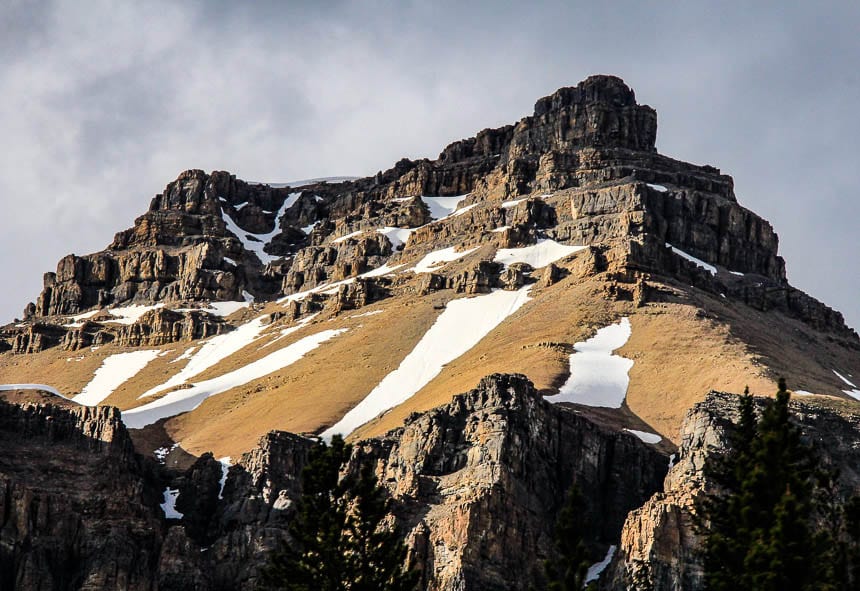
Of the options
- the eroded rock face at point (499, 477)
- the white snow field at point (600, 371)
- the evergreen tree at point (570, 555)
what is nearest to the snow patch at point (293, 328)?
the white snow field at point (600, 371)

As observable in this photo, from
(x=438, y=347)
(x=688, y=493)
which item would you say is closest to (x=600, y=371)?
(x=438, y=347)

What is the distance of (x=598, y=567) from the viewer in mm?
77625

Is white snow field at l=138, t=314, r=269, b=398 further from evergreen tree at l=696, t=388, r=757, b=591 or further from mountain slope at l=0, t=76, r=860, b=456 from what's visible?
evergreen tree at l=696, t=388, r=757, b=591

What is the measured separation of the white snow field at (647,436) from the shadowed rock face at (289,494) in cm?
764

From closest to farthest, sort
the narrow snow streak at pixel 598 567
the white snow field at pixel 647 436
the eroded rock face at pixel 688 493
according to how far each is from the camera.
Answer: the eroded rock face at pixel 688 493 → the narrow snow streak at pixel 598 567 → the white snow field at pixel 647 436

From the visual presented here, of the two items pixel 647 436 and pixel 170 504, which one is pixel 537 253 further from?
pixel 170 504

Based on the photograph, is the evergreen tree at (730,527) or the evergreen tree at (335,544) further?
the evergreen tree at (335,544)

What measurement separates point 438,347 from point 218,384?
2883 centimetres

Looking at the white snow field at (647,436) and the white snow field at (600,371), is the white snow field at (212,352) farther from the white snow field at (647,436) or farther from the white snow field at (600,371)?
the white snow field at (647,436)

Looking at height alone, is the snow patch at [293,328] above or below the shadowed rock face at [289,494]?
above

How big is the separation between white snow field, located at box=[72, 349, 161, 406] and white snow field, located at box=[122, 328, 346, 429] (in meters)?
15.2

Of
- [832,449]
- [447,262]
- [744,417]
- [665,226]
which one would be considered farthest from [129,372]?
[744,417]

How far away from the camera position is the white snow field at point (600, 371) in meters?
114

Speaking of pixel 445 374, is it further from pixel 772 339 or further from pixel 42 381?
pixel 42 381
